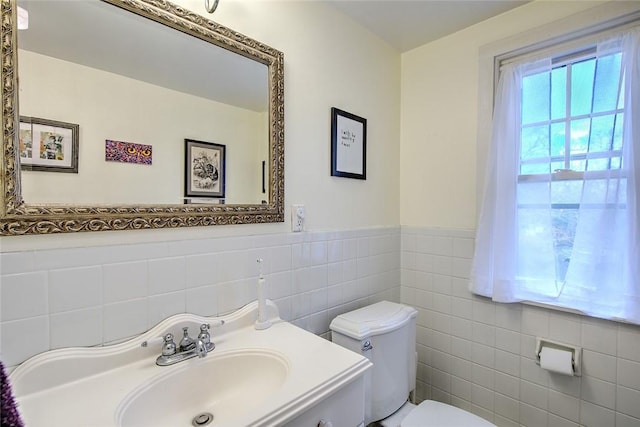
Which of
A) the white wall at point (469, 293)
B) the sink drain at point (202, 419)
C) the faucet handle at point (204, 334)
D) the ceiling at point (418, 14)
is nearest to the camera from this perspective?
the sink drain at point (202, 419)

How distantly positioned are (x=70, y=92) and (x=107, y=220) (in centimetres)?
36

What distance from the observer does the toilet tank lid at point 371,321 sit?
4.25 feet

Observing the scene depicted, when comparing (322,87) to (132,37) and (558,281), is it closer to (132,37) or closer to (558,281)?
(132,37)

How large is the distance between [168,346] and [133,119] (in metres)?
0.71

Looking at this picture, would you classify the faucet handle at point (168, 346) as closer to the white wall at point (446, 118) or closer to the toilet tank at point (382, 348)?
the toilet tank at point (382, 348)

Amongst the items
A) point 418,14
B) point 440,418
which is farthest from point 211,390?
point 418,14

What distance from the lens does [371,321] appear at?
4.47 feet

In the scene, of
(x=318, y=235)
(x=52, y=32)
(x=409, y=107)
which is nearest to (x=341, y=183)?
(x=318, y=235)

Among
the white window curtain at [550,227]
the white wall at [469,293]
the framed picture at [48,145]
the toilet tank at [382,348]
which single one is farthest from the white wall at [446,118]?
the framed picture at [48,145]

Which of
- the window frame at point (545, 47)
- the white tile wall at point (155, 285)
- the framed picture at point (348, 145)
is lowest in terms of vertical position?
the white tile wall at point (155, 285)

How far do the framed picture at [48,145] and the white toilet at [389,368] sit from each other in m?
1.13

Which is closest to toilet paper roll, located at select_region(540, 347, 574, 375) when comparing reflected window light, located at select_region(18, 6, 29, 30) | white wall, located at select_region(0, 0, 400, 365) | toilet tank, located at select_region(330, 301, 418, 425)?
toilet tank, located at select_region(330, 301, 418, 425)

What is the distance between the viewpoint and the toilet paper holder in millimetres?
1350

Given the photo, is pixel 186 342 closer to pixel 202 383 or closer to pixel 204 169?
pixel 202 383
